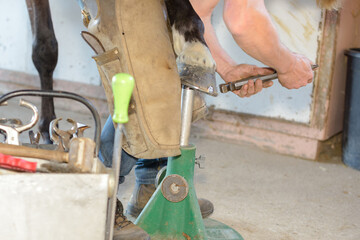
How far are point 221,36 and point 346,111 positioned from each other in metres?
0.67

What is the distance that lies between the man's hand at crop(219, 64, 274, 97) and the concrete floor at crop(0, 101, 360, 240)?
433 mm

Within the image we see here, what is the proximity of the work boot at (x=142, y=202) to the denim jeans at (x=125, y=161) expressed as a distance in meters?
0.02

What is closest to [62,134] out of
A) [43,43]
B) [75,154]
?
[75,154]

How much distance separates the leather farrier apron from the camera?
3.51 ft

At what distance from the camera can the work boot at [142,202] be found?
1473 millimetres

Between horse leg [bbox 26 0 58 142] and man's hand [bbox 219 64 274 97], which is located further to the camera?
horse leg [bbox 26 0 58 142]

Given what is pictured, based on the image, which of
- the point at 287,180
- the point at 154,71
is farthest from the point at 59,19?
the point at 154,71

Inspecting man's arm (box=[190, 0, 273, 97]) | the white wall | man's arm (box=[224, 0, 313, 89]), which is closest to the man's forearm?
man's arm (box=[224, 0, 313, 89])

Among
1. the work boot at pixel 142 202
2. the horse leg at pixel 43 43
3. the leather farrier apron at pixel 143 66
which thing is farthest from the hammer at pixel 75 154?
the horse leg at pixel 43 43

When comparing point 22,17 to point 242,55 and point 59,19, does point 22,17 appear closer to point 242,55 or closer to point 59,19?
point 59,19

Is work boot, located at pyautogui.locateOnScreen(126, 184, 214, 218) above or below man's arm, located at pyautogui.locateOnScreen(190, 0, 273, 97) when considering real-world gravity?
below

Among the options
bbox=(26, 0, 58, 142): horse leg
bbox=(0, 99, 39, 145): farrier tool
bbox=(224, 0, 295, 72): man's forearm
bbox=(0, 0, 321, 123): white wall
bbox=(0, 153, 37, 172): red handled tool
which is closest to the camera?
bbox=(0, 153, 37, 172): red handled tool

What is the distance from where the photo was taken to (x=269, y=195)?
180 centimetres

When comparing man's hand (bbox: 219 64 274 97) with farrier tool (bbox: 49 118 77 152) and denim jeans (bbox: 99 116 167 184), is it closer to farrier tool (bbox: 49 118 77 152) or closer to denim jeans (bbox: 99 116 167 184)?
denim jeans (bbox: 99 116 167 184)
